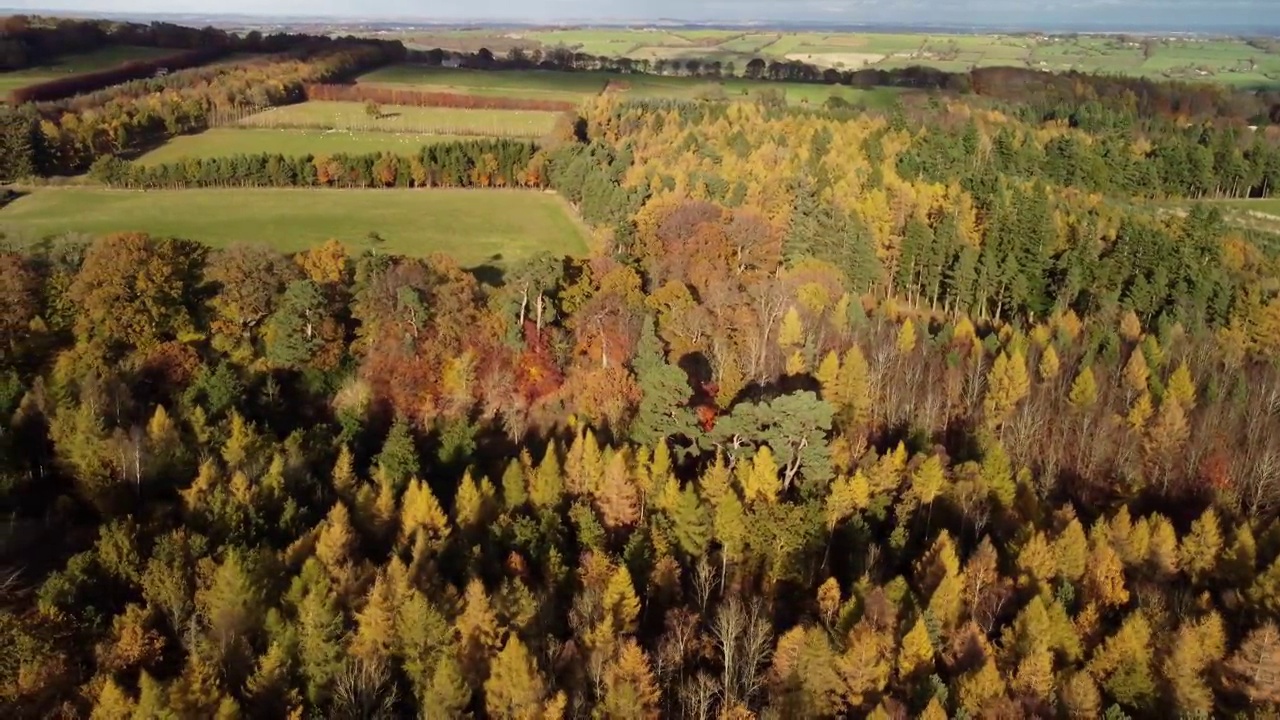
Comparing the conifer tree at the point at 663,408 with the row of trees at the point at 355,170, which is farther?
the row of trees at the point at 355,170

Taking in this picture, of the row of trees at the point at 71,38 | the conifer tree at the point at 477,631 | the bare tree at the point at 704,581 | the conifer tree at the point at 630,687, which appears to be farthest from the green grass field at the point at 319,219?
the row of trees at the point at 71,38

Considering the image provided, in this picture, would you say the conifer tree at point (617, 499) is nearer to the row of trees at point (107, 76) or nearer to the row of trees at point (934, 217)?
the row of trees at point (934, 217)

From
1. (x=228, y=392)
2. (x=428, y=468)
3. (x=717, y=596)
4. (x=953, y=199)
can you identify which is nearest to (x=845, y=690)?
(x=717, y=596)

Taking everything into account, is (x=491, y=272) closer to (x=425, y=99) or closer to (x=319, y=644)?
(x=319, y=644)

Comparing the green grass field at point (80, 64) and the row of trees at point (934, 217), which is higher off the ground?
the green grass field at point (80, 64)

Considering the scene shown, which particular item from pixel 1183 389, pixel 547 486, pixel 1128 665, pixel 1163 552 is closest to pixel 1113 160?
pixel 1183 389

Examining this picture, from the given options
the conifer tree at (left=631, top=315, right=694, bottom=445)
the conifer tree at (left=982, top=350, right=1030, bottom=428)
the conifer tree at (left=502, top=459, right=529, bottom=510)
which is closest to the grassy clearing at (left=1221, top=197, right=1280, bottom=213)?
the conifer tree at (left=982, top=350, right=1030, bottom=428)
